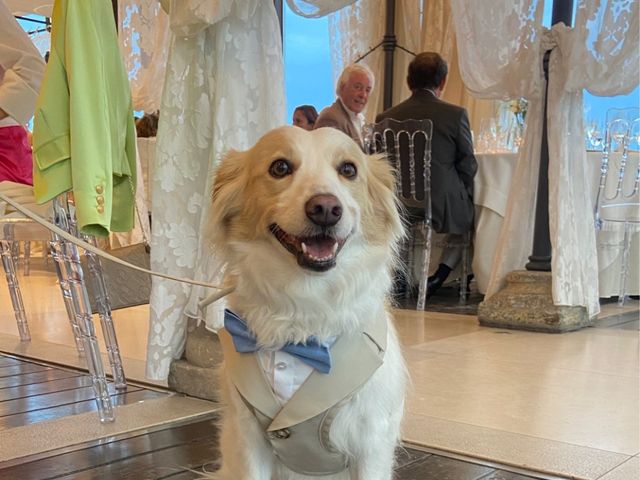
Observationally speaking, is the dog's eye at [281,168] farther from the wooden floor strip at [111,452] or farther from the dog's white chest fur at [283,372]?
the wooden floor strip at [111,452]

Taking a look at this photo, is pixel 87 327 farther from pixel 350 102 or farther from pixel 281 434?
pixel 350 102

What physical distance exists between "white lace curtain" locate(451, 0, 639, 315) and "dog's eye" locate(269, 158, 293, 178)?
2.47 meters

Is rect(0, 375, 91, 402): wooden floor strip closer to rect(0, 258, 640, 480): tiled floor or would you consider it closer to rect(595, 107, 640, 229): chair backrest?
rect(0, 258, 640, 480): tiled floor

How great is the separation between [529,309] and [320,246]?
8.56ft

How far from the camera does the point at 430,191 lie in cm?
432

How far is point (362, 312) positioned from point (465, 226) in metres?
3.13

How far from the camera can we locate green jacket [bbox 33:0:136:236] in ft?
5.83

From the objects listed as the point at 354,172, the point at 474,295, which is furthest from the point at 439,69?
the point at 354,172

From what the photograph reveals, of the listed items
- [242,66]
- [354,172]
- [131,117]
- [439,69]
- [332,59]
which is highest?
[332,59]

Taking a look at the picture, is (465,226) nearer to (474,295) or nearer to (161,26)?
(474,295)

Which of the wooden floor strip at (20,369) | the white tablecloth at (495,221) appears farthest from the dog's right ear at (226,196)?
the white tablecloth at (495,221)

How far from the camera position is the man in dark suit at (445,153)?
428cm

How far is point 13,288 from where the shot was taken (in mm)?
3283

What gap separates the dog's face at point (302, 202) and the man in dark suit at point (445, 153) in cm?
285
